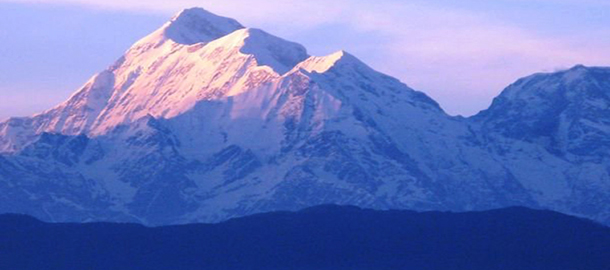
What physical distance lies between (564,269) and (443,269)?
9.69 m

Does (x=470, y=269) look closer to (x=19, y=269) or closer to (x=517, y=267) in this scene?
(x=517, y=267)

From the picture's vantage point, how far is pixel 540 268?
19912cm

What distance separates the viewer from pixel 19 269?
194750 mm

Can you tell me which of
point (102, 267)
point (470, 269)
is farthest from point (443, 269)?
point (102, 267)

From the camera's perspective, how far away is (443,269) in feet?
653

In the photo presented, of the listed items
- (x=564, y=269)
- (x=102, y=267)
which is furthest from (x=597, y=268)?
(x=102, y=267)

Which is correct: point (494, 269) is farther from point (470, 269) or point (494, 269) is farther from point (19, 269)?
point (19, 269)

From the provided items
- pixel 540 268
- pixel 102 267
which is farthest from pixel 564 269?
pixel 102 267

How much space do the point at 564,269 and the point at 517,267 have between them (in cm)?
385

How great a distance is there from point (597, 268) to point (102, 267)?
129ft

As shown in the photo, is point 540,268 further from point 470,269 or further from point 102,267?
point 102,267

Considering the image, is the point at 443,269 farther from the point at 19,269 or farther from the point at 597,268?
the point at 19,269

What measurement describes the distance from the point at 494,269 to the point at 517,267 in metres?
1.98

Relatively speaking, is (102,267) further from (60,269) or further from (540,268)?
(540,268)
